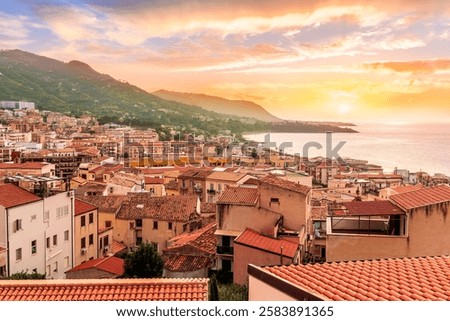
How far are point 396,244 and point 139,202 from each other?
6.18 m

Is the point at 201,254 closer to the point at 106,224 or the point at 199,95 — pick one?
the point at 199,95

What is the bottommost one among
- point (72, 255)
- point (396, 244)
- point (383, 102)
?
point (72, 255)

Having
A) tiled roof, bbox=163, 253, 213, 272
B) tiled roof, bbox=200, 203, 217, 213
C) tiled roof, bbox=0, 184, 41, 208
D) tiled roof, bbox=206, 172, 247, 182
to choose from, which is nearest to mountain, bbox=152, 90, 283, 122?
tiled roof, bbox=163, 253, 213, 272

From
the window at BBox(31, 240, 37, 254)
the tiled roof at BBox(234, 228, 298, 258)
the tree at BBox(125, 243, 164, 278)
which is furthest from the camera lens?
the window at BBox(31, 240, 37, 254)

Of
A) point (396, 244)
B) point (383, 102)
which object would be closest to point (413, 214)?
point (396, 244)

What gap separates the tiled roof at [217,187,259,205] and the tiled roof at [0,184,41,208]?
245cm

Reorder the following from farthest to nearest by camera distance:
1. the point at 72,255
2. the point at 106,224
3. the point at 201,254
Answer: the point at 106,224
the point at 72,255
the point at 201,254

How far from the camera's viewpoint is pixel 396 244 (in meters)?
3.59

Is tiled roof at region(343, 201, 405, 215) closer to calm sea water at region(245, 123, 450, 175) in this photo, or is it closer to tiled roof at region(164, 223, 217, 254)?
calm sea water at region(245, 123, 450, 175)

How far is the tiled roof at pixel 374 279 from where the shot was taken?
168cm

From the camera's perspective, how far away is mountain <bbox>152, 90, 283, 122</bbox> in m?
3.51

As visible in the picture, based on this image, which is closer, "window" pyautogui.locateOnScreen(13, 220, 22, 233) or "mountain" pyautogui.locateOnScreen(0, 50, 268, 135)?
"mountain" pyautogui.locateOnScreen(0, 50, 268, 135)
